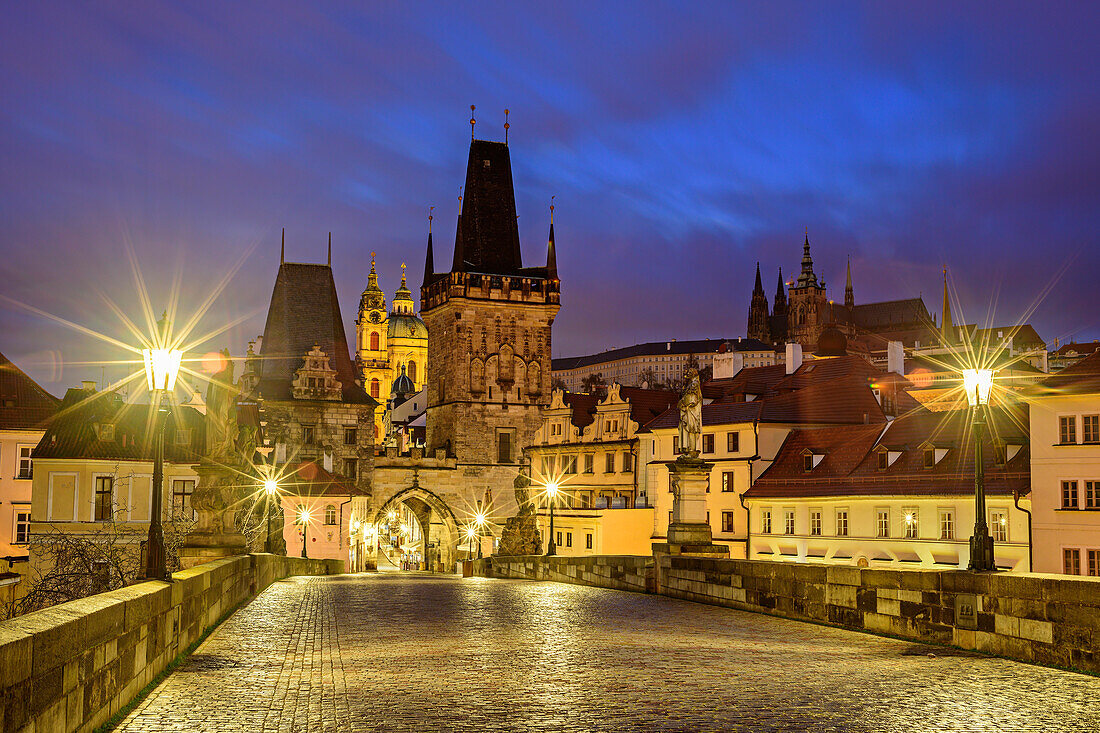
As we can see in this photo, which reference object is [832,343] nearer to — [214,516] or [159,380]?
[214,516]

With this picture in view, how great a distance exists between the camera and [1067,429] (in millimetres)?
37031

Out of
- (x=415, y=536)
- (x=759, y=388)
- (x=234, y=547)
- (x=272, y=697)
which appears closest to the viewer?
(x=272, y=697)

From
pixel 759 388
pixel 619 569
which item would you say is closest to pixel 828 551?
pixel 759 388

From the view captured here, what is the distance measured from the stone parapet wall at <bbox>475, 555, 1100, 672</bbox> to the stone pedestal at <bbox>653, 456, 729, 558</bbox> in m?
0.90

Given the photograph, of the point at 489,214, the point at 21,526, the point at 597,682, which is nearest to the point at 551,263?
the point at 489,214

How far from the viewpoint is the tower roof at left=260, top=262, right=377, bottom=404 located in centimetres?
7494

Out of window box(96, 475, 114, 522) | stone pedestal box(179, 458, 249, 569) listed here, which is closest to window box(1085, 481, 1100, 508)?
stone pedestal box(179, 458, 249, 569)

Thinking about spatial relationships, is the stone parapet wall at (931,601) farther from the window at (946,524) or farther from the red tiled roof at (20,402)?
the red tiled roof at (20,402)

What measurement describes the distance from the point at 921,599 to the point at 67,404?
49044mm

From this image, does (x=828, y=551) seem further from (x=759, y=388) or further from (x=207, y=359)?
(x=207, y=359)

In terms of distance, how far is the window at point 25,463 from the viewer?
55250 mm

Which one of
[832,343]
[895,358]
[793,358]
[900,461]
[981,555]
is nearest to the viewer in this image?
[981,555]

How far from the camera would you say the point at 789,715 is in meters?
9.09

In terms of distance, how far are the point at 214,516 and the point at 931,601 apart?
1288 cm
